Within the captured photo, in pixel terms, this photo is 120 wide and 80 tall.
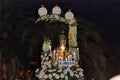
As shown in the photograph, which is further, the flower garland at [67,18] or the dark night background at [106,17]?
the dark night background at [106,17]

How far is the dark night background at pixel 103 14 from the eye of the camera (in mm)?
9250

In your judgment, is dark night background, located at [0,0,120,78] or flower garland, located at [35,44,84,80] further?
dark night background, located at [0,0,120,78]

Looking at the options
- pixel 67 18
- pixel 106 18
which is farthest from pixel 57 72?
pixel 106 18

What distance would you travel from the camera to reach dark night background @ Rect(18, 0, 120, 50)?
9.25m

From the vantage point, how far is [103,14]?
955cm

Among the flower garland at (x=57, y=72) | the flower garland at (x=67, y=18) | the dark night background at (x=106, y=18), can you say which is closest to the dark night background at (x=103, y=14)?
the dark night background at (x=106, y=18)

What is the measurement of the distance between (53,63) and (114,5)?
4.82m

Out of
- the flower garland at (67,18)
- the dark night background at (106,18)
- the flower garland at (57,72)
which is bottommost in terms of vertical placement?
the flower garland at (57,72)

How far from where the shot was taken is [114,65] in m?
9.23

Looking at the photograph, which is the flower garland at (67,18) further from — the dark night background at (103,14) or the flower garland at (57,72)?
the dark night background at (103,14)

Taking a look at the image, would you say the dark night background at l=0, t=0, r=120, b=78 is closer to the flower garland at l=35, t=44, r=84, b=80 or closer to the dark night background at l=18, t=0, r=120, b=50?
the dark night background at l=18, t=0, r=120, b=50

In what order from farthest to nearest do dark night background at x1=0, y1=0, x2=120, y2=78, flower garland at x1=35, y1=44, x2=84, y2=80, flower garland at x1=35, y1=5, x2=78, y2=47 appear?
dark night background at x1=0, y1=0, x2=120, y2=78
flower garland at x1=35, y1=5, x2=78, y2=47
flower garland at x1=35, y1=44, x2=84, y2=80

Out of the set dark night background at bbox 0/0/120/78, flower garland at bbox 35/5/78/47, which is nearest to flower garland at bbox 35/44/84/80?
flower garland at bbox 35/5/78/47

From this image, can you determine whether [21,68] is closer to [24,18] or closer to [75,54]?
[24,18]
